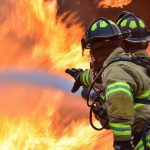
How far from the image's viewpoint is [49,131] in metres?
6.79

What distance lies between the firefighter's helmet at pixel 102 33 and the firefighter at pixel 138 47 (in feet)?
0.52

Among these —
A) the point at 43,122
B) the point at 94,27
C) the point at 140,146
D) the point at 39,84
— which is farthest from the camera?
the point at 43,122

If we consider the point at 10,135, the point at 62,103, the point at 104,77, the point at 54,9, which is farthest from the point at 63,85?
the point at 104,77

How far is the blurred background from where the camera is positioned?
261 inches

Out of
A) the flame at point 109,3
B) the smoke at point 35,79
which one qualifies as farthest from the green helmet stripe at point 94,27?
the flame at point 109,3

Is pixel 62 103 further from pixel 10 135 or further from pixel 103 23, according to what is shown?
pixel 103 23

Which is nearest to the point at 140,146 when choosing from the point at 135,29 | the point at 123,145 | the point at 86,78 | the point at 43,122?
the point at 123,145

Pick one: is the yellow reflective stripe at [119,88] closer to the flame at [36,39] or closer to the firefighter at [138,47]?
the firefighter at [138,47]

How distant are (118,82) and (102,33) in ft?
2.25

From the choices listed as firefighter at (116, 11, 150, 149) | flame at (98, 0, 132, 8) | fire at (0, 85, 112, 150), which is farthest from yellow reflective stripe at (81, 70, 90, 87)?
flame at (98, 0, 132, 8)

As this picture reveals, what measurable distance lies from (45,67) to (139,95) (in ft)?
12.0

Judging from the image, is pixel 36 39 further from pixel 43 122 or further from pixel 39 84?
pixel 43 122

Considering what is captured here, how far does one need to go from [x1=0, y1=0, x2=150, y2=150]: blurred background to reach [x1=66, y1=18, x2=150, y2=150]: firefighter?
2.64 meters

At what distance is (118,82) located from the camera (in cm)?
340
